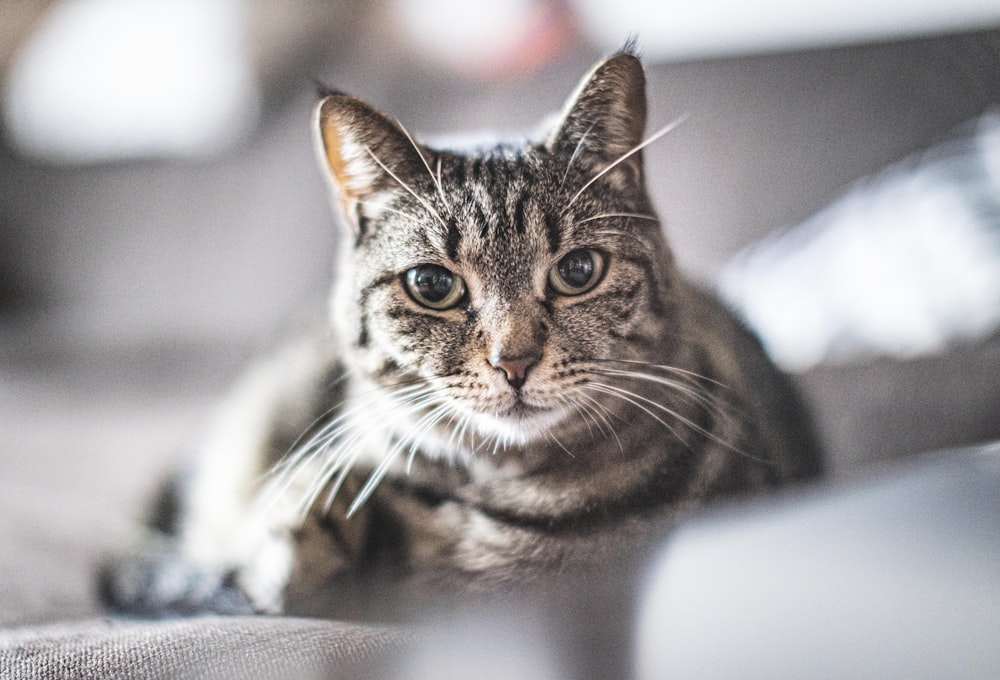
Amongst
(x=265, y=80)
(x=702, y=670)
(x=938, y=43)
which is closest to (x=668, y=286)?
(x=702, y=670)

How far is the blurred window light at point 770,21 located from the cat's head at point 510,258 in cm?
28

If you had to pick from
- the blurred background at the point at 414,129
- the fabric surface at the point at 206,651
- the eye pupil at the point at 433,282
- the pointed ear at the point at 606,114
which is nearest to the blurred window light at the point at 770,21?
the blurred background at the point at 414,129

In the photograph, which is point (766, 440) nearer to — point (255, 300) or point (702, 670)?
point (702, 670)

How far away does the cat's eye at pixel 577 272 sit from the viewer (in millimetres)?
553

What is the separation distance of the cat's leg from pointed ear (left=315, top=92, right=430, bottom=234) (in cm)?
20

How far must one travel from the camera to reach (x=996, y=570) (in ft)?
1.73

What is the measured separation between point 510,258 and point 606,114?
0.14 m

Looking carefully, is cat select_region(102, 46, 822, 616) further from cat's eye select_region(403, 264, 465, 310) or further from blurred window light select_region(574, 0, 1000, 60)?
blurred window light select_region(574, 0, 1000, 60)

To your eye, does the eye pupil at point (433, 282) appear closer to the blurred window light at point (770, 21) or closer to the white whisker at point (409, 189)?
the white whisker at point (409, 189)

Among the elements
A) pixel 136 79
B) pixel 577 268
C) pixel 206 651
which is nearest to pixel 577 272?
pixel 577 268

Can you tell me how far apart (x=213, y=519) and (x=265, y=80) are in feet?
2.19

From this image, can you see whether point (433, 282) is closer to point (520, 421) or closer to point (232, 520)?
point (520, 421)

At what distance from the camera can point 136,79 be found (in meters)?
1.11

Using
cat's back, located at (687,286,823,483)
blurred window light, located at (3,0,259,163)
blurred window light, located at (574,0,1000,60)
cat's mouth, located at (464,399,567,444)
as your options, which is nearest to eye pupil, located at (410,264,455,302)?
cat's mouth, located at (464,399,567,444)
